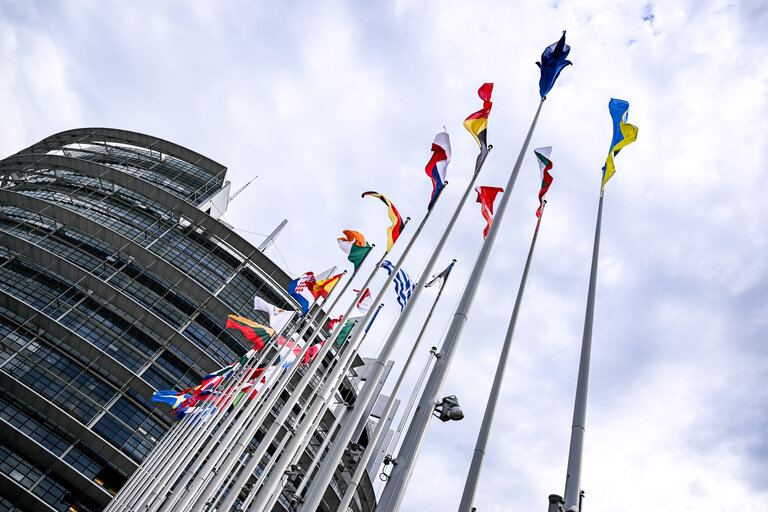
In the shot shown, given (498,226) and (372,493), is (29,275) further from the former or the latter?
(498,226)

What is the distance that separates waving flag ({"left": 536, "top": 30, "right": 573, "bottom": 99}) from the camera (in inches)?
616

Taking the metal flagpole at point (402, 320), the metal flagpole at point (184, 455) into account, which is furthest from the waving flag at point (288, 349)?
the metal flagpole at point (402, 320)

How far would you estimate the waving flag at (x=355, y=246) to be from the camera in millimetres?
18078

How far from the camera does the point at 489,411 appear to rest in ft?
36.2

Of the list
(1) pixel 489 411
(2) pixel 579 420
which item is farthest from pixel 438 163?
(2) pixel 579 420

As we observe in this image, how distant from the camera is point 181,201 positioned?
41594mm

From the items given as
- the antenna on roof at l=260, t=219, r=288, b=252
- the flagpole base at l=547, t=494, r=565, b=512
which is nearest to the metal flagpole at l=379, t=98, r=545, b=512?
the flagpole base at l=547, t=494, r=565, b=512

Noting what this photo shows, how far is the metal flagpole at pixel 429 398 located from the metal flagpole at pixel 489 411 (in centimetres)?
112

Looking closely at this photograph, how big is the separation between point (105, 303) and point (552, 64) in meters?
31.5

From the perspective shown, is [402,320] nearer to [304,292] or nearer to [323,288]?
[323,288]

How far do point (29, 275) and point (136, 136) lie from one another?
19756 mm

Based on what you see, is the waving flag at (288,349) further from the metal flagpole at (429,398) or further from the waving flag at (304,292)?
the metal flagpole at (429,398)

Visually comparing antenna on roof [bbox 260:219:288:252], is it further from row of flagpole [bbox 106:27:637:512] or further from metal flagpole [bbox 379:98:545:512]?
metal flagpole [bbox 379:98:545:512]

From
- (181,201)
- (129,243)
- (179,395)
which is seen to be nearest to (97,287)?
(129,243)
